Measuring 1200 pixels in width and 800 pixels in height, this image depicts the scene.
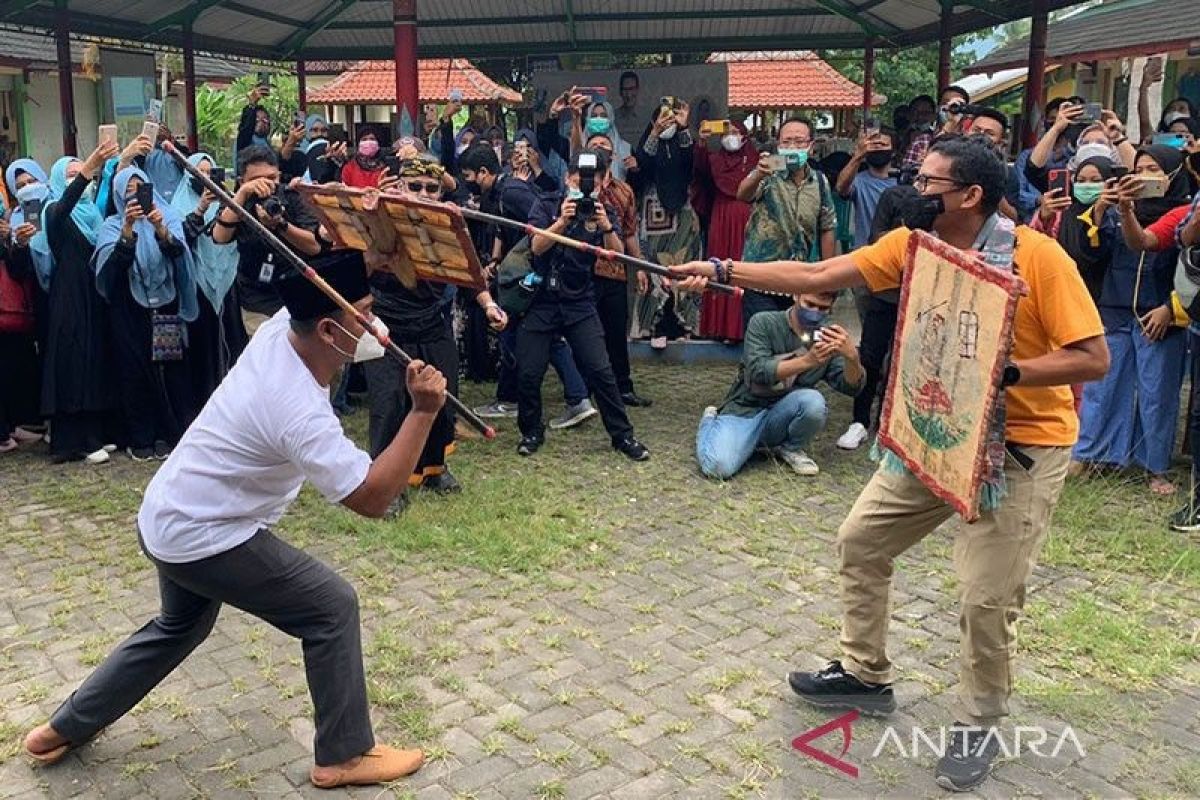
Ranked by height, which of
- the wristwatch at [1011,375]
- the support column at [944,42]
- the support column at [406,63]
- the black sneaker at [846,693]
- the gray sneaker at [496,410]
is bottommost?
the black sneaker at [846,693]

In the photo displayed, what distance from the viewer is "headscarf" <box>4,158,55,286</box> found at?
662 cm

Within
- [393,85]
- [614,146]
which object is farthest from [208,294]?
[393,85]

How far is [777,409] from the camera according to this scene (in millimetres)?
6504

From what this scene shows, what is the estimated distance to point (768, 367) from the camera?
20.7 feet

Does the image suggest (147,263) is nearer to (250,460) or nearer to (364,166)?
(364,166)

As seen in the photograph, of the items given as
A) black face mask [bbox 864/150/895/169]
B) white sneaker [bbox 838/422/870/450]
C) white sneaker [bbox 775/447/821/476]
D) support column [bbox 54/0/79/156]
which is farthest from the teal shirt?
support column [bbox 54/0/79/156]

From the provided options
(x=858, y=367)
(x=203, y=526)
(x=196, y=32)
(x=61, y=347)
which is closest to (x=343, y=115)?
(x=196, y=32)

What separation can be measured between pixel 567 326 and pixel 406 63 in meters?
2.79

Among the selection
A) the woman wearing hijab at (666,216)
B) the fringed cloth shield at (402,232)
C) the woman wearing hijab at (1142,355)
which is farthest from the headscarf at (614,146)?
the woman wearing hijab at (1142,355)

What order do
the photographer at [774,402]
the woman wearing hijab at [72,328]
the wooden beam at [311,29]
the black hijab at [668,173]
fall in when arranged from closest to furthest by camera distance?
the photographer at [774,402] → the woman wearing hijab at [72,328] → the black hijab at [668,173] → the wooden beam at [311,29]

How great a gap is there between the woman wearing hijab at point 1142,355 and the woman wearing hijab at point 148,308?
545 centimetres

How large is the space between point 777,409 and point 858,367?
0.59 metres

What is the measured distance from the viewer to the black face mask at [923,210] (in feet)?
10.8

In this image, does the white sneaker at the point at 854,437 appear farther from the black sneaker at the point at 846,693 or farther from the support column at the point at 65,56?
the support column at the point at 65,56
